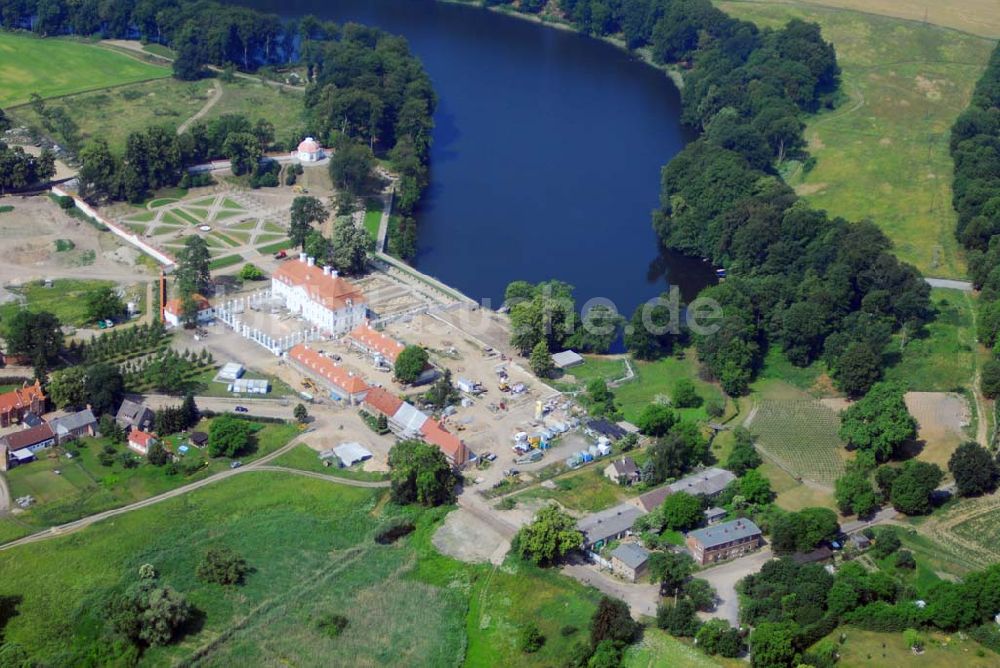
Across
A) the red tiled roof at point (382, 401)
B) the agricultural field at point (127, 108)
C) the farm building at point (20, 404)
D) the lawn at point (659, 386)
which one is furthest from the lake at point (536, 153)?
the farm building at point (20, 404)

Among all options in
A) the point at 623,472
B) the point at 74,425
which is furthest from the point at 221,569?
the point at 623,472

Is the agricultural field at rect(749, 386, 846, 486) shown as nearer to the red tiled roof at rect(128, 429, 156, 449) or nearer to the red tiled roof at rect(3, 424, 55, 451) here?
the red tiled roof at rect(128, 429, 156, 449)

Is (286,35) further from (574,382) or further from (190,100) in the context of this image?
(574,382)

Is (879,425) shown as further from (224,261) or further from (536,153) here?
(536,153)

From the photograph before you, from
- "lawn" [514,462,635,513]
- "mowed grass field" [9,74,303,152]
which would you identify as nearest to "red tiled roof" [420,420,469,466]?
"lawn" [514,462,635,513]

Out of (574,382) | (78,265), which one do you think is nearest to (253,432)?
(574,382)

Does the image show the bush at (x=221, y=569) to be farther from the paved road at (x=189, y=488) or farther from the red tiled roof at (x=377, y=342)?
the red tiled roof at (x=377, y=342)
